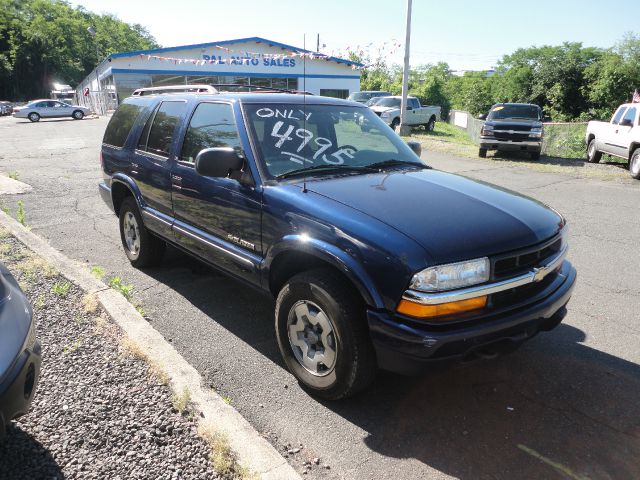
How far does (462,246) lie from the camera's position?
2.51 m

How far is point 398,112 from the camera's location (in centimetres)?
2286

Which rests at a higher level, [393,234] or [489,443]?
[393,234]

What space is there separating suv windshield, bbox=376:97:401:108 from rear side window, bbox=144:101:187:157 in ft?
66.0

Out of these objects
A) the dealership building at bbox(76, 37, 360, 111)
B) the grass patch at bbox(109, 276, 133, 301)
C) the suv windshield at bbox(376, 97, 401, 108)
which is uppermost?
the dealership building at bbox(76, 37, 360, 111)

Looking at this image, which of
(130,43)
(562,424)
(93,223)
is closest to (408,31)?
(93,223)

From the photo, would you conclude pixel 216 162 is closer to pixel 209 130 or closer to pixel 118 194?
pixel 209 130

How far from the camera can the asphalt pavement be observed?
8.23ft

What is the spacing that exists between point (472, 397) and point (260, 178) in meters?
1.97

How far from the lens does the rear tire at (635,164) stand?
37.8 ft

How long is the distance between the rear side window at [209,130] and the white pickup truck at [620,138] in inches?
446

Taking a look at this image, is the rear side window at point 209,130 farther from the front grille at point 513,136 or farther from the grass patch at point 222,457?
the front grille at point 513,136

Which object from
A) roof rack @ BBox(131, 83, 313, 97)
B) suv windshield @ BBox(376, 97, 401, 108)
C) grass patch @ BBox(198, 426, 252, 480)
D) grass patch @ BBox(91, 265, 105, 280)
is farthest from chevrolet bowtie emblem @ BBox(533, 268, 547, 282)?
suv windshield @ BBox(376, 97, 401, 108)

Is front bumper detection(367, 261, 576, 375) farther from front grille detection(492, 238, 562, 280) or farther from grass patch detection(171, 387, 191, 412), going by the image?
grass patch detection(171, 387, 191, 412)

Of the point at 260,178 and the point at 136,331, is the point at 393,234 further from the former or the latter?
the point at 136,331
